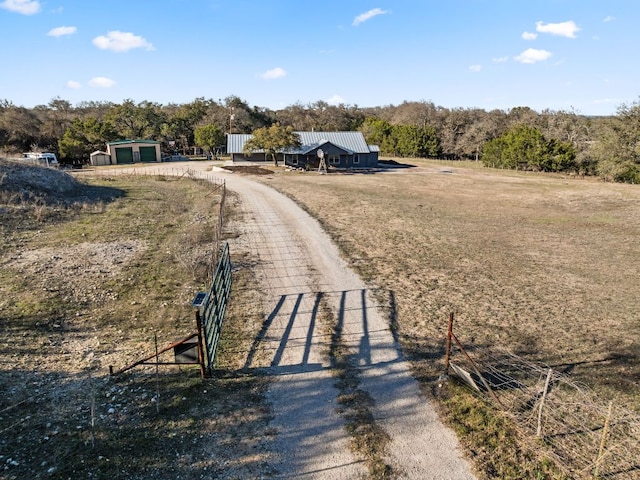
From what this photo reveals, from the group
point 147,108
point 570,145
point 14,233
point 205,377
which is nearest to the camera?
point 205,377

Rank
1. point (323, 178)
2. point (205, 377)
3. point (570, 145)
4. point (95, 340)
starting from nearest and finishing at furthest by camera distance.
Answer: point (205, 377), point (95, 340), point (323, 178), point (570, 145)

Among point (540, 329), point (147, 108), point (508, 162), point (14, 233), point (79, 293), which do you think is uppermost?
point (147, 108)

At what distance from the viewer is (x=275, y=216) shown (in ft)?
74.8

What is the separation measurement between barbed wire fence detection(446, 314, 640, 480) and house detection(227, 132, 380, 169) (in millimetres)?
41485

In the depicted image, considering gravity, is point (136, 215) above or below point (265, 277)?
above

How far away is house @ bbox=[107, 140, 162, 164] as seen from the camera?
5125 cm

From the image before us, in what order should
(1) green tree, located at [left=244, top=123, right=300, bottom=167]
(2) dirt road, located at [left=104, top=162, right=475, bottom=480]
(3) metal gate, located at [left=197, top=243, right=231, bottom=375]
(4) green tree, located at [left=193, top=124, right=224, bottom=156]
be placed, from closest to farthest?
(2) dirt road, located at [left=104, top=162, right=475, bottom=480], (3) metal gate, located at [left=197, top=243, right=231, bottom=375], (1) green tree, located at [left=244, top=123, right=300, bottom=167], (4) green tree, located at [left=193, top=124, right=224, bottom=156]

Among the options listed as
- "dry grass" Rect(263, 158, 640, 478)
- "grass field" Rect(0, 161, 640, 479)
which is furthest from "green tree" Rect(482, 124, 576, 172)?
"grass field" Rect(0, 161, 640, 479)

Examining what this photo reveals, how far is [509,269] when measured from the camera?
14.8 m

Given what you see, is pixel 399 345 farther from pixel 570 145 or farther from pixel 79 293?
pixel 570 145

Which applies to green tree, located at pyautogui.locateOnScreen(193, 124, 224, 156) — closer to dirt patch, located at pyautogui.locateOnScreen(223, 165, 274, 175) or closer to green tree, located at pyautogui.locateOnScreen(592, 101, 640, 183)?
dirt patch, located at pyautogui.locateOnScreen(223, 165, 274, 175)

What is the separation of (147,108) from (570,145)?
5853 cm

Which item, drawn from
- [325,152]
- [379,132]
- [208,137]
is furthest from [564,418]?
[379,132]

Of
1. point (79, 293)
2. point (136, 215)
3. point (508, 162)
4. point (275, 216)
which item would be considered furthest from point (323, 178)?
point (79, 293)
